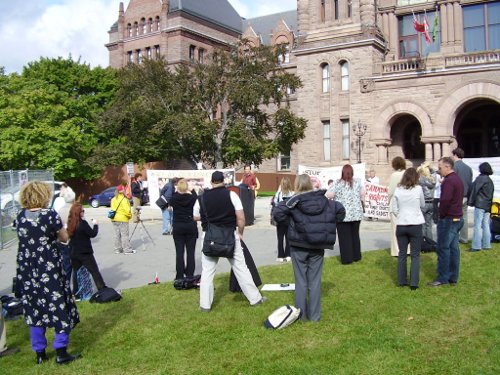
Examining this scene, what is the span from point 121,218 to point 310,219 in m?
7.89

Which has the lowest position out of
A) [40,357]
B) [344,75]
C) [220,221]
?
[40,357]

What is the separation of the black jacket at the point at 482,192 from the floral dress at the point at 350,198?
98.8 inches

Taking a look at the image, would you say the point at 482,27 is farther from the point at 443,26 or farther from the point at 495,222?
the point at 495,222

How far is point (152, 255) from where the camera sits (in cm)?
1388

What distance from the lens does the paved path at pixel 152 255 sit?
11.1 metres

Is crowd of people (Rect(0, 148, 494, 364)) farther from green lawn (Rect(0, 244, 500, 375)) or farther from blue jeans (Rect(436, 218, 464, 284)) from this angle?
green lawn (Rect(0, 244, 500, 375))

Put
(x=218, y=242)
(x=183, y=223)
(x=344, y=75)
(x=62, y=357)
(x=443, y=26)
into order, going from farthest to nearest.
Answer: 1. (x=344, y=75)
2. (x=443, y=26)
3. (x=183, y=223)
4. (x=218, y=242)
5. (x=62, y=357)

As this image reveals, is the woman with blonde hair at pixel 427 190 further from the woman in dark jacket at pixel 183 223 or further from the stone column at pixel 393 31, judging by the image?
the stone column at pixel 393 31

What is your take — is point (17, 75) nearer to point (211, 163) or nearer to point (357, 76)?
point (211, 163)

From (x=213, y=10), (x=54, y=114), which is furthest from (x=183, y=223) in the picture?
(x=213, y=10)

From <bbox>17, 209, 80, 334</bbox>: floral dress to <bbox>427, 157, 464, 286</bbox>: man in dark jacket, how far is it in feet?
19.4

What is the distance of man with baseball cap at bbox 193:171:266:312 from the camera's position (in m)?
7.58

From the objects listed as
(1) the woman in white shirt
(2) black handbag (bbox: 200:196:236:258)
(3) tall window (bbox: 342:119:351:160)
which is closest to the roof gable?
(3) tall window (bbox: 342:119:351:160)

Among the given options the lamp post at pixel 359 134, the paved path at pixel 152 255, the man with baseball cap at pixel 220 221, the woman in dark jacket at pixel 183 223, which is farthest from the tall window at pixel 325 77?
the man with baseball cap at pixel 220 221
